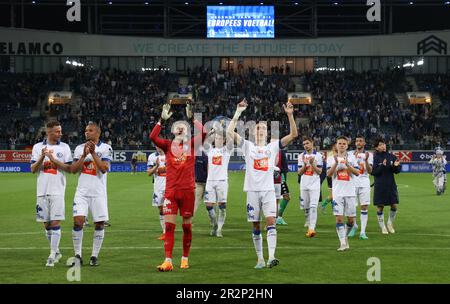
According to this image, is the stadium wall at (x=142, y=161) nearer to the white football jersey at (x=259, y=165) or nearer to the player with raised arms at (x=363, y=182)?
the player with raised arms at (x=363, y=182)

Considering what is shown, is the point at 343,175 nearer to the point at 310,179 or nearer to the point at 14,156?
the point at 310,179

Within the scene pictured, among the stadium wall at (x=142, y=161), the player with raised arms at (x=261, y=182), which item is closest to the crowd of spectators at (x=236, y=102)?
the stadium wall at (x=142, y=161)

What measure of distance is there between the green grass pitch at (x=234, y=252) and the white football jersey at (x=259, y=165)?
151 centimetres

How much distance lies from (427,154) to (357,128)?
8103mm

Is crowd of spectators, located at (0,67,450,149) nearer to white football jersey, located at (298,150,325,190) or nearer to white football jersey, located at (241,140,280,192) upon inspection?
white football jersey, located at (298,150,325,190)

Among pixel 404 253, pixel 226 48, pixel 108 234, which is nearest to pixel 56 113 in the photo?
pixel 226 48

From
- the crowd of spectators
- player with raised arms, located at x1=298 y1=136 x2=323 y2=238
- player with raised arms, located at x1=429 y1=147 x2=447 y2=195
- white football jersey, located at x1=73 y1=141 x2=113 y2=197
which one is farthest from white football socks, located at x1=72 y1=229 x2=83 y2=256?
the crowd of spectators

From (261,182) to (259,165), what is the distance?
32cm

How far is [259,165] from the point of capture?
1276cm

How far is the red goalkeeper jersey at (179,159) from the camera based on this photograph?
41.4 ft

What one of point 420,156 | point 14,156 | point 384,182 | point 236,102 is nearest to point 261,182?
point 384,182

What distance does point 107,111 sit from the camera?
210ft

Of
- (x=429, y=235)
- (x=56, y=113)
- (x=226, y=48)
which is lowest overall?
(x=429, y=235)

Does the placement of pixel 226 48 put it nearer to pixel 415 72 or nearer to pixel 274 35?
pixel 274 35
